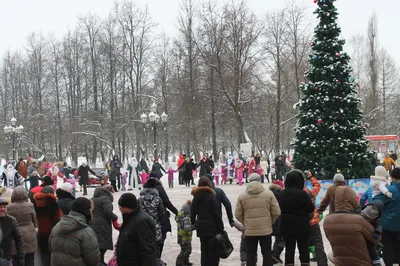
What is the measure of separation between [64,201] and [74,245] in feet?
8.47

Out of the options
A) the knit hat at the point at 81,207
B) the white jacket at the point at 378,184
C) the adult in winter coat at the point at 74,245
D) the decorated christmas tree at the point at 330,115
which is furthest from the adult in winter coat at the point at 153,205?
the decorated christmas tree at the point at 330,115

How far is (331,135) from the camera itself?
17.3 meters

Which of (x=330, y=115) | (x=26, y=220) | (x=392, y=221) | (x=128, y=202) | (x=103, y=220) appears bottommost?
(x=392, y=221)

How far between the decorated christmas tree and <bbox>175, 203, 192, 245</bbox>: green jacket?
8.88m

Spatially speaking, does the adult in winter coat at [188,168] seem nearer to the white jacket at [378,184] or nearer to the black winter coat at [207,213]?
the black winter coat at [207,213]

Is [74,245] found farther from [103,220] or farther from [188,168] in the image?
[188,168]

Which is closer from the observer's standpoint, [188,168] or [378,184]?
[378,184]

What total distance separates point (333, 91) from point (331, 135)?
1432 mm

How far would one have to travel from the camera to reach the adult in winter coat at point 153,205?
8.07 meters

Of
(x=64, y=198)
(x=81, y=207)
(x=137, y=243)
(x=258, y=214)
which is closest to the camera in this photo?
(x=137, y=243)

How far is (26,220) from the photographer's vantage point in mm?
7496

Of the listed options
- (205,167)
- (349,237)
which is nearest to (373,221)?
(349,237)

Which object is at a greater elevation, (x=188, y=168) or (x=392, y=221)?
(x=188, y=168)

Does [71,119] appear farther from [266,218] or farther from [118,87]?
[266,218]
